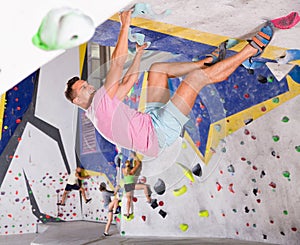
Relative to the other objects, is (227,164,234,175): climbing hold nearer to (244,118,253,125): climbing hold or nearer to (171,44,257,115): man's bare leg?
(244,118,253,125): climbing hold

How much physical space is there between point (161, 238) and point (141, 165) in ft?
6.09

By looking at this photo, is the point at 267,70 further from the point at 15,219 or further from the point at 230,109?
the point at 15,219

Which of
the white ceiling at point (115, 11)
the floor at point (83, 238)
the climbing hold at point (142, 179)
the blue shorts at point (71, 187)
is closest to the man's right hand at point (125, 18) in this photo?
the white ceiling at point (115, 11)

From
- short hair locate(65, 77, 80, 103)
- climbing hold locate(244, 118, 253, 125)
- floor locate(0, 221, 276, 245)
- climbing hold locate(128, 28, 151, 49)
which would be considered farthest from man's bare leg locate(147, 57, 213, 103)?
floor locate(0, 221, 276, 245)

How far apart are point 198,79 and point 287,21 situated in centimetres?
69

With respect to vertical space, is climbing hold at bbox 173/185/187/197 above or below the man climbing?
below

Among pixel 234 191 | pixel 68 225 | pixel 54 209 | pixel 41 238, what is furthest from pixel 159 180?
pixel 54 209

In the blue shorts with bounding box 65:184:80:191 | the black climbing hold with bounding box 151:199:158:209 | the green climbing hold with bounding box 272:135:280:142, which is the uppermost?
the green climbing hold with bounding box 272:135:280:142

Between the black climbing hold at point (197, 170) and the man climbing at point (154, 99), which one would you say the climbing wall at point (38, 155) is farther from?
the man climbing at point (154, 99)

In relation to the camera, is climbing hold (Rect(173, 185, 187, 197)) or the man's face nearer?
the man's face

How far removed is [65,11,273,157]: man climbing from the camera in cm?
279

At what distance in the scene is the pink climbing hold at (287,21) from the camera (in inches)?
107

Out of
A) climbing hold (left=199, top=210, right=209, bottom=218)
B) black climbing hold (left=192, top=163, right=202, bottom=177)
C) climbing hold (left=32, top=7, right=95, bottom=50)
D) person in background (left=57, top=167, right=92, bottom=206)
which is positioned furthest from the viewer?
person in background (left=57, top=167, right=92, bottom=206)

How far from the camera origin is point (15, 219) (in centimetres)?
713
